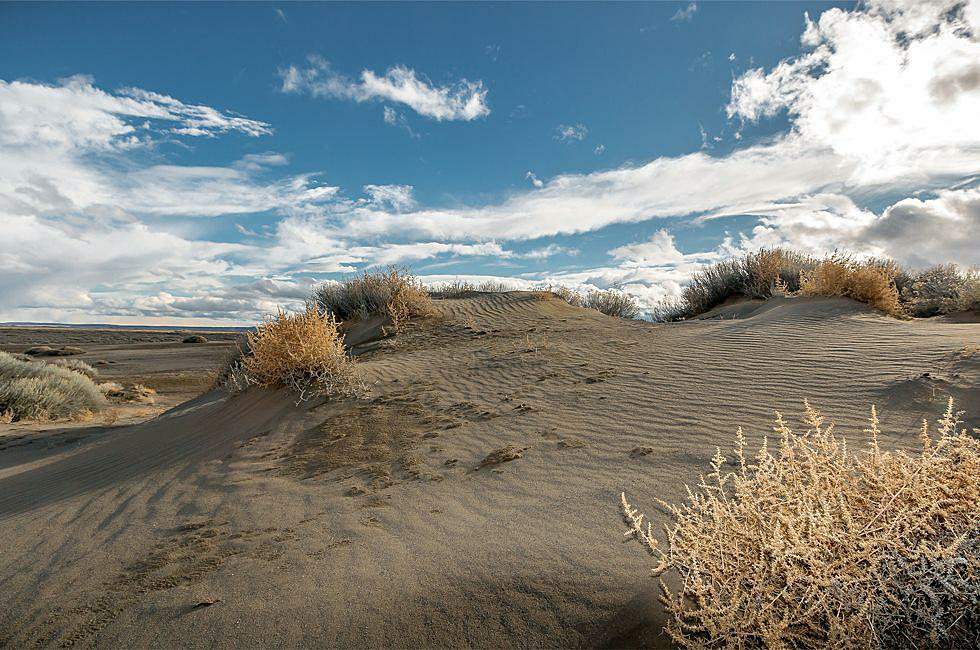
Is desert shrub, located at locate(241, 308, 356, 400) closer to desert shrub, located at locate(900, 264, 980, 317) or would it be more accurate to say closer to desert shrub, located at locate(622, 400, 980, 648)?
desert shrub, located at locate(622, 400, 980, 648)

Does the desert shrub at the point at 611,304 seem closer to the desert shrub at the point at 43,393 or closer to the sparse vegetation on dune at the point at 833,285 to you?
the sparse vegetation on dune at the point at 833,285

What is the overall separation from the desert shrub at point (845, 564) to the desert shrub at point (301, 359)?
5.36 meters

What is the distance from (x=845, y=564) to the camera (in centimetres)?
171

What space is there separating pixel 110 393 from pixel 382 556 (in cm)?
1403

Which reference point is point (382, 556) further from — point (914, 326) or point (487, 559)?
point (914, 326)

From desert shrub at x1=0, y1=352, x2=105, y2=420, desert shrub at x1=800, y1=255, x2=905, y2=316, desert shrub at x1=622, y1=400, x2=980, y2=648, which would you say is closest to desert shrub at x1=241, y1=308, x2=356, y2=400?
desert shrub at x1=622, y1=400, x2=980, y2=648

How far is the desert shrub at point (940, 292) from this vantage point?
11.5 metres

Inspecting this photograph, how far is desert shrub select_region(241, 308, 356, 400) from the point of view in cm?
664

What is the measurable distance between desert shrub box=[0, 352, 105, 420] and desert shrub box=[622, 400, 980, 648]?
12387 millimetres

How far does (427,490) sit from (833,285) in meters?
10.2

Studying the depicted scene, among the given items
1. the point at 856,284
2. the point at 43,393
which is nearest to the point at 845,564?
the point at 856,284

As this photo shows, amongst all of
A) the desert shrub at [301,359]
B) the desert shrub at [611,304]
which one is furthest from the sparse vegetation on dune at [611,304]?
the desert shrub at [301,359]

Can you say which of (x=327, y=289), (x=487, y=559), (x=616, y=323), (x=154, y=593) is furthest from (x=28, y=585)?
(x=327, y=289)

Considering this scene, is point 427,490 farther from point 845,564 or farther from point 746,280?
point 746,280
